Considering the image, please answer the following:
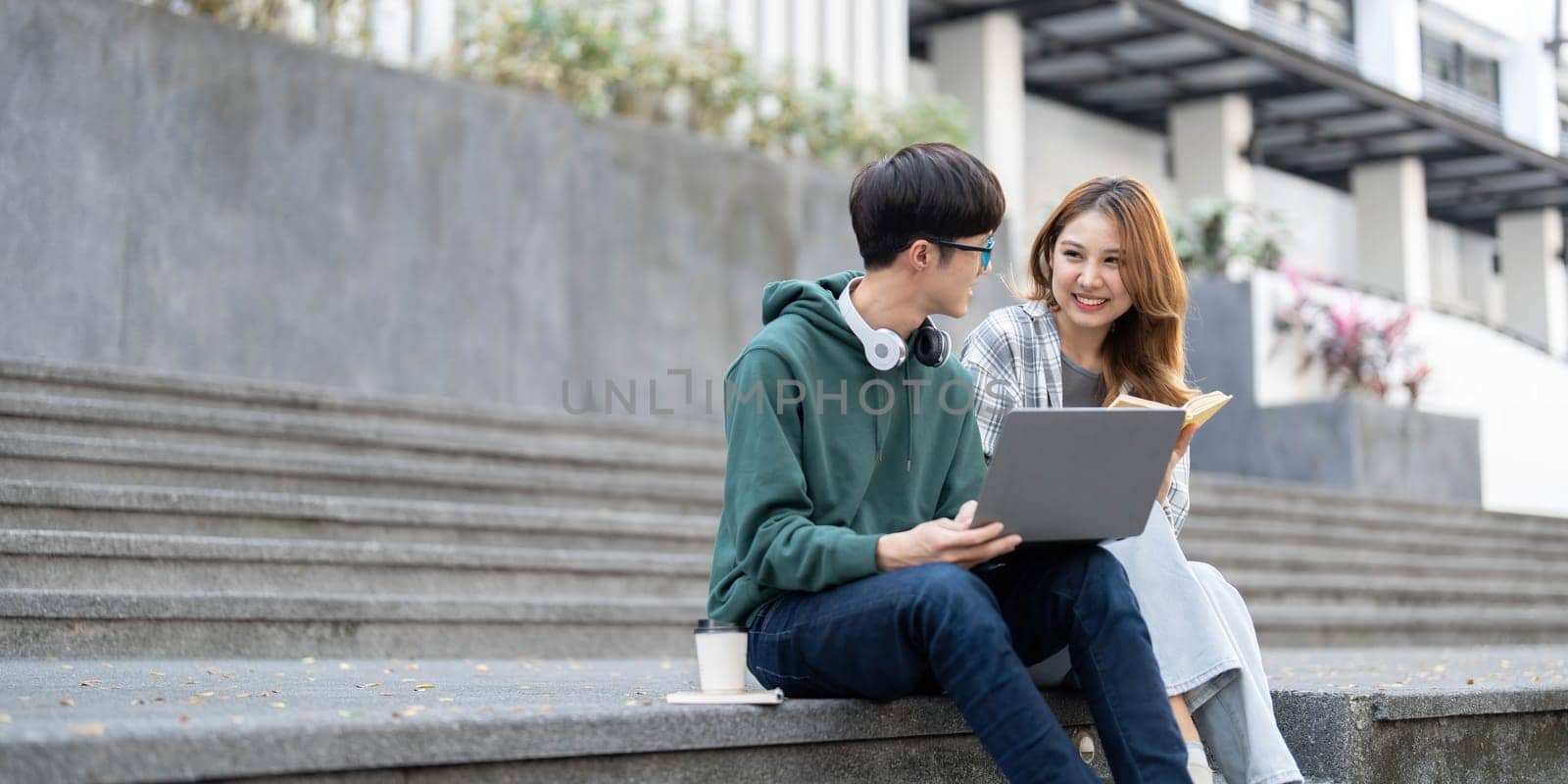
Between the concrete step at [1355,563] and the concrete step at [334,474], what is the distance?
6.27ft

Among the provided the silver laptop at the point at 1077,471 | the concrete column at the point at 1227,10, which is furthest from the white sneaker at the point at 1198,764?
the concrete column at the point at 1227,10

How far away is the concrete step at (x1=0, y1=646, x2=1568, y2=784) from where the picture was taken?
1545mm

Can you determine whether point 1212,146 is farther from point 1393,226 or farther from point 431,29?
point 431,29

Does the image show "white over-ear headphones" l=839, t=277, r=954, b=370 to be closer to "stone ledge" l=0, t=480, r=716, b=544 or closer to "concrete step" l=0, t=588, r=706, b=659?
"concrete step" l=0, t=588, r=706, b=659

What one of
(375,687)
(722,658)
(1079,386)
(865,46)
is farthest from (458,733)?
(865,46)

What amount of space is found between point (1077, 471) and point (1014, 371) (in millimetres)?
617

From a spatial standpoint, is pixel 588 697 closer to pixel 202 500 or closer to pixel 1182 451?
pixel 1182 451

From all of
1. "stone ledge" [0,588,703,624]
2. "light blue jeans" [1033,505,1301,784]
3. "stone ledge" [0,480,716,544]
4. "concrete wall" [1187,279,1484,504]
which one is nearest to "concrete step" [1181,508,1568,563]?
"concrete wall" [1187,279,1484,504]

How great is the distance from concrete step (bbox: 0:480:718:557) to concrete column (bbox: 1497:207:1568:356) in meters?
18.6

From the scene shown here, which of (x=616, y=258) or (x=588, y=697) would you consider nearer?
(x=588, y=697)

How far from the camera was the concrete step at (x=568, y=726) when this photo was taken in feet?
5.07

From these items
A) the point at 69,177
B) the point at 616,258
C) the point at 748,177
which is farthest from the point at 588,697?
the point at 748,177

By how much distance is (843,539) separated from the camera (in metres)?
1.93

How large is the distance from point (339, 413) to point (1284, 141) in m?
14.8
